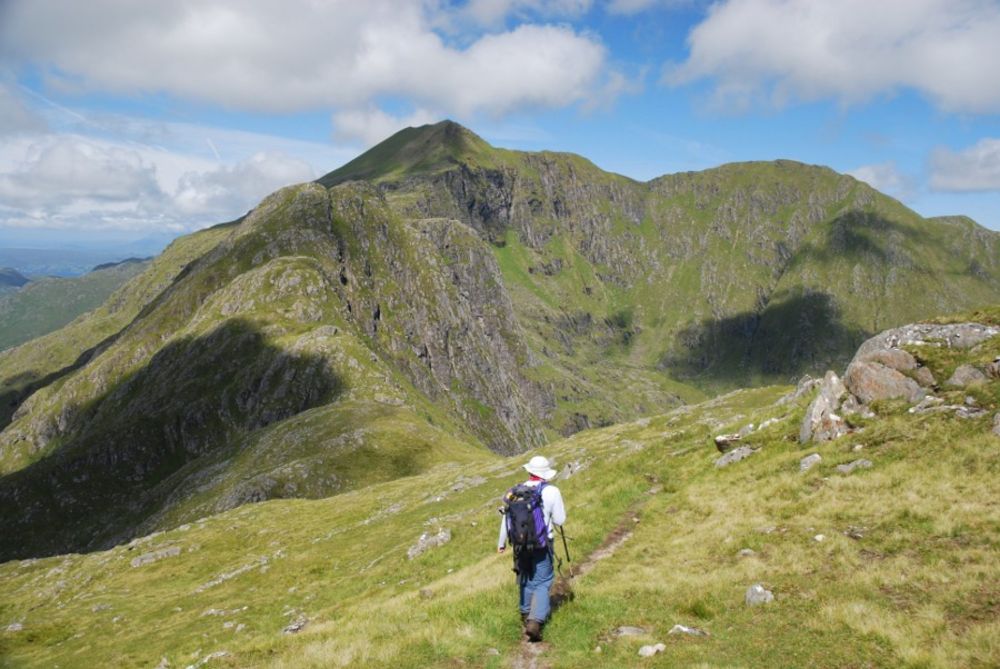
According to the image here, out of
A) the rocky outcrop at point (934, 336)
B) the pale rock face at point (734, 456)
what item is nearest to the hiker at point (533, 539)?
the pale rock face at point (734, 456)

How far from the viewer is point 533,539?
49.9 feet

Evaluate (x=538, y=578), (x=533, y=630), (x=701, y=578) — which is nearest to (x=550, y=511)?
(x=538, y=578)

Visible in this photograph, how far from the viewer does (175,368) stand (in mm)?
183625

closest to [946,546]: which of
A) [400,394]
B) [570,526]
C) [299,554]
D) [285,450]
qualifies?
[570,526]

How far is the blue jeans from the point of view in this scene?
1577 centimetres

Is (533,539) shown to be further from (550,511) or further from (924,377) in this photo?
(924,377)

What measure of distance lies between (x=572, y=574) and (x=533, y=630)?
557cm

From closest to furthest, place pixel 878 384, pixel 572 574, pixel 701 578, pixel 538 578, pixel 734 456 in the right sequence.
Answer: pixel 538 578, pixel 701 578, pixel 572 574, pixel 878 384, pixel 734 456

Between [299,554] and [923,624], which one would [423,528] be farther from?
[923,624]

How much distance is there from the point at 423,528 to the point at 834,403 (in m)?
30.9

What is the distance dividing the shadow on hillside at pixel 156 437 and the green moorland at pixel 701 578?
353 feet

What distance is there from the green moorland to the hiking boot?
13.3 inches

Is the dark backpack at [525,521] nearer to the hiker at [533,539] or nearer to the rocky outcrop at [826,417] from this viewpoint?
the hiker at [533,539]

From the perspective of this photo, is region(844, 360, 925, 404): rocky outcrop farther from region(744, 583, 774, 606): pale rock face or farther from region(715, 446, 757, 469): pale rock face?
region(744, 583, 774, 606): pale rock face
